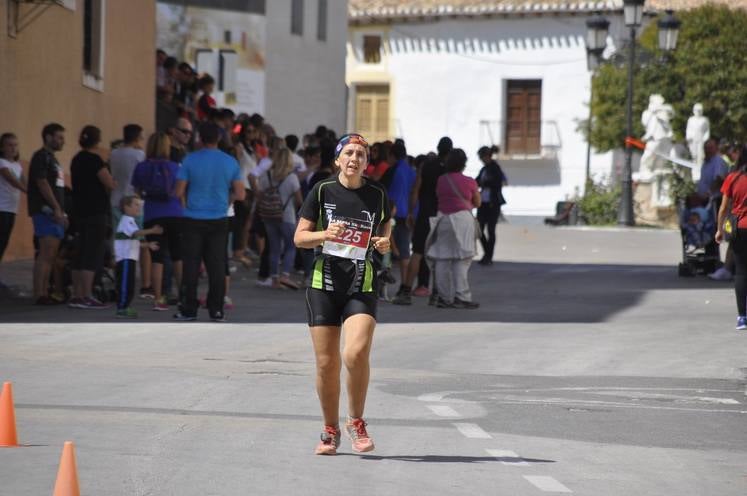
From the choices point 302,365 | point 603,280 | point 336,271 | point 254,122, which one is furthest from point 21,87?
point 336,271

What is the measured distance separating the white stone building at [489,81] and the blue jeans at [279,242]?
4065cm

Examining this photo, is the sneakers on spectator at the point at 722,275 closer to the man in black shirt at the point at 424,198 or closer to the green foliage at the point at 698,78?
the man in black shirt at the point at 424,198

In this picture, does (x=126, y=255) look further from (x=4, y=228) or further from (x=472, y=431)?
(x=472, y=431)

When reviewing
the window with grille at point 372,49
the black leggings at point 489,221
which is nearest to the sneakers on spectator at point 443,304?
the black leggings at point 489,221

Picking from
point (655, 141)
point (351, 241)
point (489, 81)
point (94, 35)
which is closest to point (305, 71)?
point (655, 141)

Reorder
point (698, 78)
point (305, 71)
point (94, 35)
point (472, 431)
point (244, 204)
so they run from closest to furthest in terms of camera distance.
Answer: point (472, 431) → point (244, 204) → point (94, 35) → point (305, 71) → point (698, 78)

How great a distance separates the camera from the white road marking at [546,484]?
7.88 meters

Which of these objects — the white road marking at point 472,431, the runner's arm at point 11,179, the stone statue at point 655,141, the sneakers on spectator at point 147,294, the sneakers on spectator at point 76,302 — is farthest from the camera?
the stone statue at point 655,141

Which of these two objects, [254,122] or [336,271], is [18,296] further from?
[336,271]

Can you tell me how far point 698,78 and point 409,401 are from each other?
46586 mm

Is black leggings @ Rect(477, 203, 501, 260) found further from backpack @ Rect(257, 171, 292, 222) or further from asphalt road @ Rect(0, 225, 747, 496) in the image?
backpack @ Rect(257, 171, 292, 222)

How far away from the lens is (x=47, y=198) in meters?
16.7

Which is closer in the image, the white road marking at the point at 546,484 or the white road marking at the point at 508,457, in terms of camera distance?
the white road marking at the point at 546,484

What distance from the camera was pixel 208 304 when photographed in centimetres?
1633
